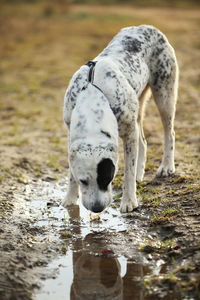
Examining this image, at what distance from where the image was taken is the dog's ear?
4.55m

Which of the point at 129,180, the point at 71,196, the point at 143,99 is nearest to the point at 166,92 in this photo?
the point at 143,99

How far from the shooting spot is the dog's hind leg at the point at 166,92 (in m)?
6.55

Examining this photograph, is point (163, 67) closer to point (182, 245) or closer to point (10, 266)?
point (182, 245)

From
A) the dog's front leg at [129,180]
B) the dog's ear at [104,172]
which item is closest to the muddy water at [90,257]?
the dog's front leg at [129,180]

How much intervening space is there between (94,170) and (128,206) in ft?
4.45

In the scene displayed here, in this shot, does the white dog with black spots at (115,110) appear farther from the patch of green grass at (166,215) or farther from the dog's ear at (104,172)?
the patch of green grass at (166,215)

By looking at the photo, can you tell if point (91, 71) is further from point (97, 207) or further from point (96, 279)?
point (96, 279)

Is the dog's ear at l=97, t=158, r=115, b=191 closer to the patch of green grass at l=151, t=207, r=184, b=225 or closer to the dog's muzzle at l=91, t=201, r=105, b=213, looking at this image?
the dog's muzzle at l=91, t=201, r=105, b=213

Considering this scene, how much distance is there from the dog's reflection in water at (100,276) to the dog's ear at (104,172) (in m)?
0.65

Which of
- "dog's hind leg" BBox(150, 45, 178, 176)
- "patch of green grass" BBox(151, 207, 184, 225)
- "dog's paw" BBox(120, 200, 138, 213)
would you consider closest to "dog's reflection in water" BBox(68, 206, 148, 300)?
"patch of green grass" BBox(151, 207, 184, 225)

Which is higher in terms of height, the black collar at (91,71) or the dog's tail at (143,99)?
the black collar at (91,71)

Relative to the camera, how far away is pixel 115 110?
5188 mm

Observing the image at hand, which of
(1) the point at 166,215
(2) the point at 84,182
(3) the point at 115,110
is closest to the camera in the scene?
(2) the point at 84,182

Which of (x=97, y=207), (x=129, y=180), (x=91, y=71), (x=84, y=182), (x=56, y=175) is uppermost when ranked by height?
(x=91, y=71)
